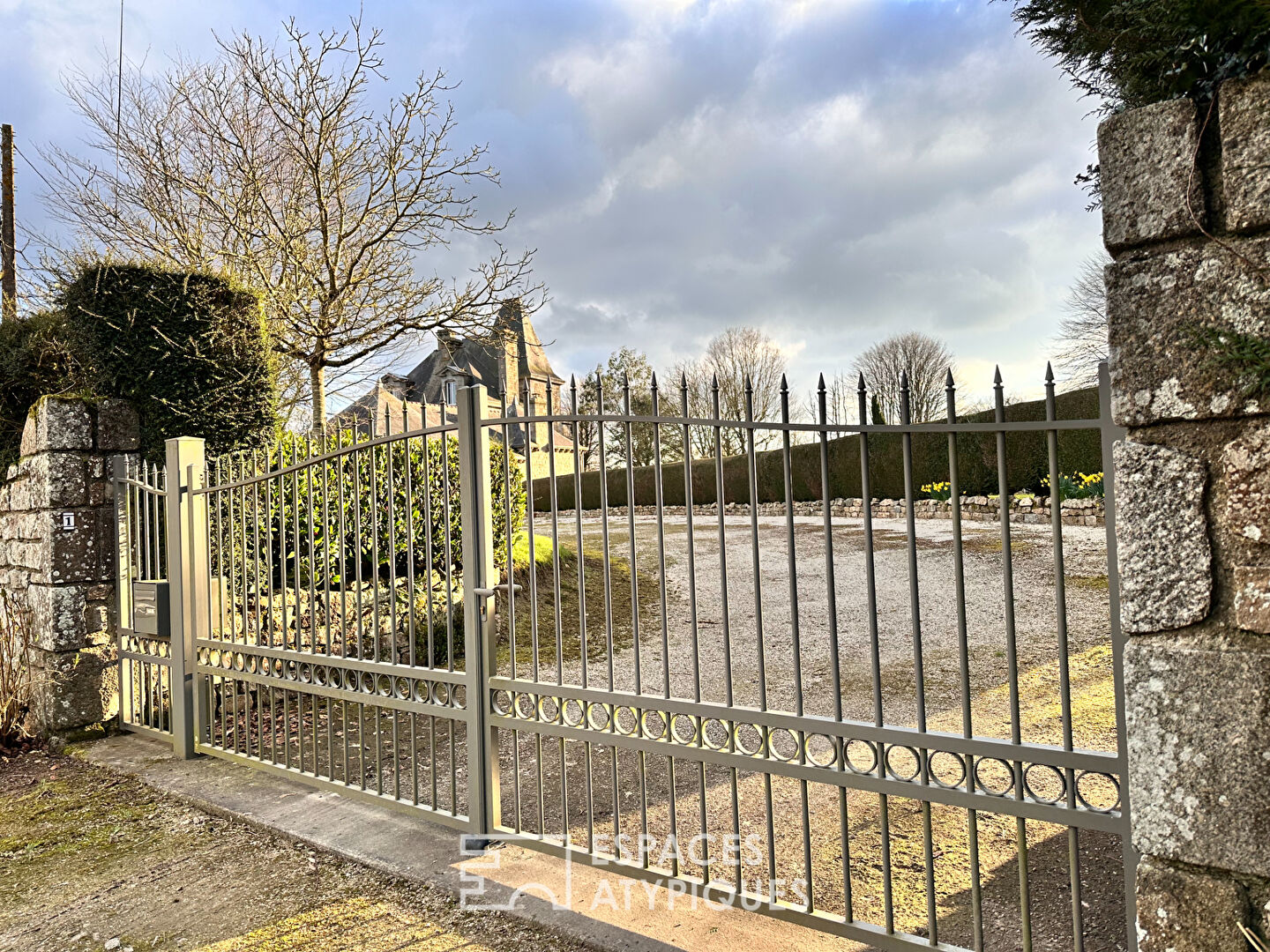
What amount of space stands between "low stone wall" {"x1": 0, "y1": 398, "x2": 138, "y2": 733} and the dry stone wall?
244 inches

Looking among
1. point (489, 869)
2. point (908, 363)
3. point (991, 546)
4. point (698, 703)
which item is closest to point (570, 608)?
point (489, 869)

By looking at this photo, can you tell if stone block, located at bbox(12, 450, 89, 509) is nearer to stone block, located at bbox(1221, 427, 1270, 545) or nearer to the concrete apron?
the concrete apron

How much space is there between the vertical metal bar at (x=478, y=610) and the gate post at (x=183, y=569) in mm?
2546

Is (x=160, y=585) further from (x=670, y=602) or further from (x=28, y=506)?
(x=670, y=602)

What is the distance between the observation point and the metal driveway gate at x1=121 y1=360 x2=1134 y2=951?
7.83 ft

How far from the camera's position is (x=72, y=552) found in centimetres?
556

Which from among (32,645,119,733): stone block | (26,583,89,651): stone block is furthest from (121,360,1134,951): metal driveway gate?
(26,583,89,651): stone block

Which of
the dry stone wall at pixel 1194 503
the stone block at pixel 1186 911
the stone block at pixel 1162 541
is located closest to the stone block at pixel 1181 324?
the dry stone wall at pixel 1194 503

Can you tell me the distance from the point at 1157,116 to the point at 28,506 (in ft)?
22.7

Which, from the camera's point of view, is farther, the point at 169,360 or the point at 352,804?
the point at 169,360

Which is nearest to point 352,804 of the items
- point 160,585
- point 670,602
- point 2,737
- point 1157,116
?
point 160,585

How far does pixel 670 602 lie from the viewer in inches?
433

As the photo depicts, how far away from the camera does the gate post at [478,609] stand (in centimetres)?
350

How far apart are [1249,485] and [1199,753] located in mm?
629
